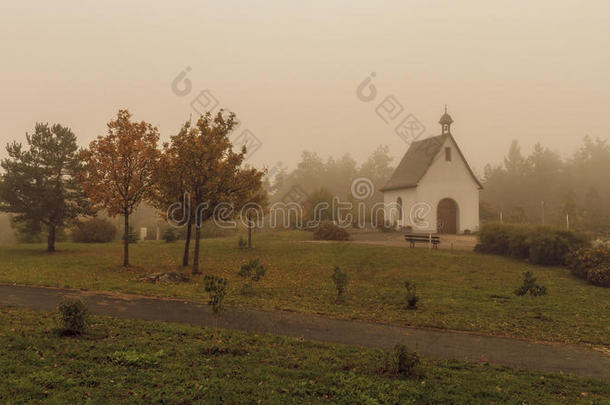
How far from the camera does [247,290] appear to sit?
48.6 ft

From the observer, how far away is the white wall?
3700 cm

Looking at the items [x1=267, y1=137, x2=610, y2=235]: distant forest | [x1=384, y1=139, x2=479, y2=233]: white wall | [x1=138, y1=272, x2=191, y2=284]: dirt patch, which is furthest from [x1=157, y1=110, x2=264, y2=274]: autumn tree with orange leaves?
[x1=267, y1=137, x2=610, y2=235]: distant forest

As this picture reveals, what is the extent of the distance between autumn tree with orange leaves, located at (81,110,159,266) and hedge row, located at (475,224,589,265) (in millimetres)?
21365

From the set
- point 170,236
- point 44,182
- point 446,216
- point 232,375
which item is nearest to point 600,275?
point 232,375

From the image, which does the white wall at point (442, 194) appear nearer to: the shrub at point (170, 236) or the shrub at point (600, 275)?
the shrub at point (600, 275)

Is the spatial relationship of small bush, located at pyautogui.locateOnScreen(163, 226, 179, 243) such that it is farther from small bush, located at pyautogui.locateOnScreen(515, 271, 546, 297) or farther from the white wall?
small bush, located at pyautogui.locateOnScreen(515, 271, 546, 297)

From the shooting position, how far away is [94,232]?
3294 centimetres

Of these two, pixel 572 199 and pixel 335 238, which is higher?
pixel 572 199

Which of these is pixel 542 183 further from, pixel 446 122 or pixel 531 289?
pixel 531 289

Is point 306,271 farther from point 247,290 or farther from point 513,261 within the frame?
point 513,261

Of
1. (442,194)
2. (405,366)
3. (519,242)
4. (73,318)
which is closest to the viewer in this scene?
(405,366)

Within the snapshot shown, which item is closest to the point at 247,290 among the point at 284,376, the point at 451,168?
the point at 284,376

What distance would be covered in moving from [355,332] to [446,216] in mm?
30552

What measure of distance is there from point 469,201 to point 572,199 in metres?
17.1
